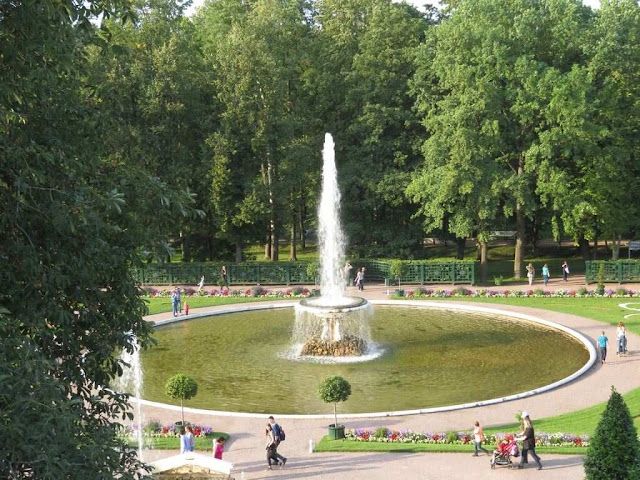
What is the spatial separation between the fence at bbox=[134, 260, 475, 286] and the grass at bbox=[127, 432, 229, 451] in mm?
29501

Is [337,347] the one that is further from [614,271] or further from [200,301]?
[614,271]

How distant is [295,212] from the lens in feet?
206

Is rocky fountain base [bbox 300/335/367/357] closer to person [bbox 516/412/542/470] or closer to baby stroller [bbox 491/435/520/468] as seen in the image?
baby stroller [bbox 491/435/520/468]

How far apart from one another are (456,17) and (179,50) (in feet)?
62.7

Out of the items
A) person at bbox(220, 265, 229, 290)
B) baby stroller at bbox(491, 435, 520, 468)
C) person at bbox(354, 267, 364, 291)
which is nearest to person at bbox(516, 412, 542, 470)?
baby stroller at bbox(491, 435, 520, 468)

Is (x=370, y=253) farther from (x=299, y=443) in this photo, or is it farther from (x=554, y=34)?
(x=299, y=443)

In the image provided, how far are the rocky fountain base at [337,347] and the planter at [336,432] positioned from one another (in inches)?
404

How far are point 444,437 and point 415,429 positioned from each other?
4.52 feet

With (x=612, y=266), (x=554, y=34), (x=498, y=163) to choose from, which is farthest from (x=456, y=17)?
(x=612, y=266)

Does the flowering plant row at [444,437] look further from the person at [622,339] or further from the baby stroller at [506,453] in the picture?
the person at [622,339]

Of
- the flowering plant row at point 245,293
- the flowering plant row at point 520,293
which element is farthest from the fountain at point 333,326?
the flowering plant row at point 520,293

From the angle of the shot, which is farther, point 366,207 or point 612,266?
point 366,207

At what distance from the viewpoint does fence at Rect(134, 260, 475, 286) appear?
5119cm

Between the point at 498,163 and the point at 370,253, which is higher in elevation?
the point at 498,163
